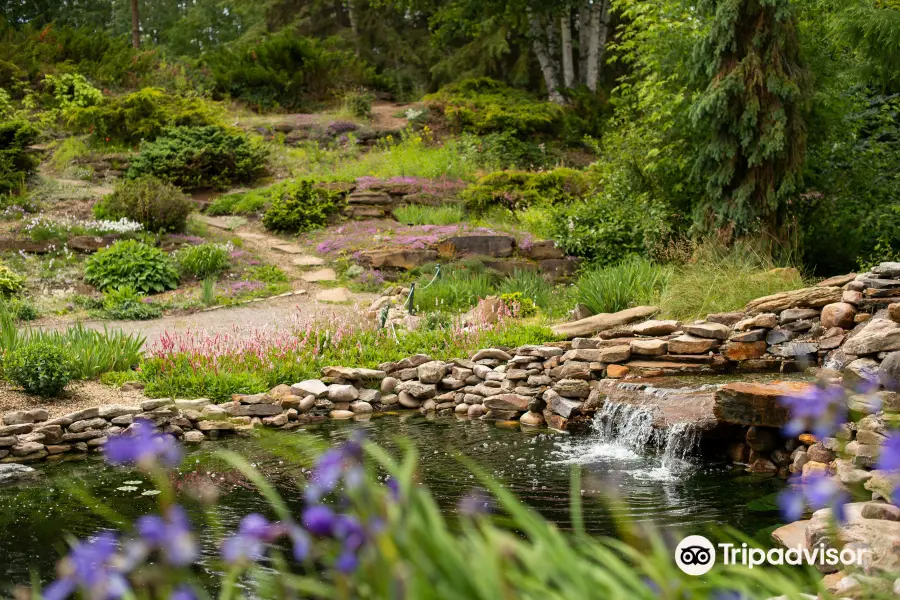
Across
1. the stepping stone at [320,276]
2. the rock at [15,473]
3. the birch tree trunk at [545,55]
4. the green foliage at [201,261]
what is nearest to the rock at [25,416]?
the rock at [15,473]

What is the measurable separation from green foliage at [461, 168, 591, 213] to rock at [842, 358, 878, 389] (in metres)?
9.03

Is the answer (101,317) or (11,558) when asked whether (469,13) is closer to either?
(101,317)

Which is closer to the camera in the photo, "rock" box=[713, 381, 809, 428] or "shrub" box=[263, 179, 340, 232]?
"rock" box=[713, 381, 809, 428]

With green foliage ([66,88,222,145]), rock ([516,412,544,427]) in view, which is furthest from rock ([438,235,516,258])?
green foliage ([66,88,222,145])

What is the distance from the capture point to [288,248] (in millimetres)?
14492

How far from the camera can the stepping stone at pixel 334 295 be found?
12.0 meters

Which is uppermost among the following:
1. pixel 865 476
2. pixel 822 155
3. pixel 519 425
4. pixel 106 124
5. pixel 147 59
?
pixel 147 59

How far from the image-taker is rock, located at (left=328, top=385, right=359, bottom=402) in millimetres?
8477

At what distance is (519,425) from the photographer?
7996mm

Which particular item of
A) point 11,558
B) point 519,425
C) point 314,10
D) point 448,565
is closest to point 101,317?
point 519,425

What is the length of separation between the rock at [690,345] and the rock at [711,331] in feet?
0.15

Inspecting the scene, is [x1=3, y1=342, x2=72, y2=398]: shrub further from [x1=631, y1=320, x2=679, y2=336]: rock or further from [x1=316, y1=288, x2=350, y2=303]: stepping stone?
[x1=631, y1=320, x2=679, y2=336]: rock

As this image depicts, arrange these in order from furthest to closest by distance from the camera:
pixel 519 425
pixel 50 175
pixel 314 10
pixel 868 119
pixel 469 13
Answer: pixel 314 10 → pixel 469 13 → pixel 50 175 → pixel 868 119 → pixel 519 425

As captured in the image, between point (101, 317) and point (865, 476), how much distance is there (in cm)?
938
